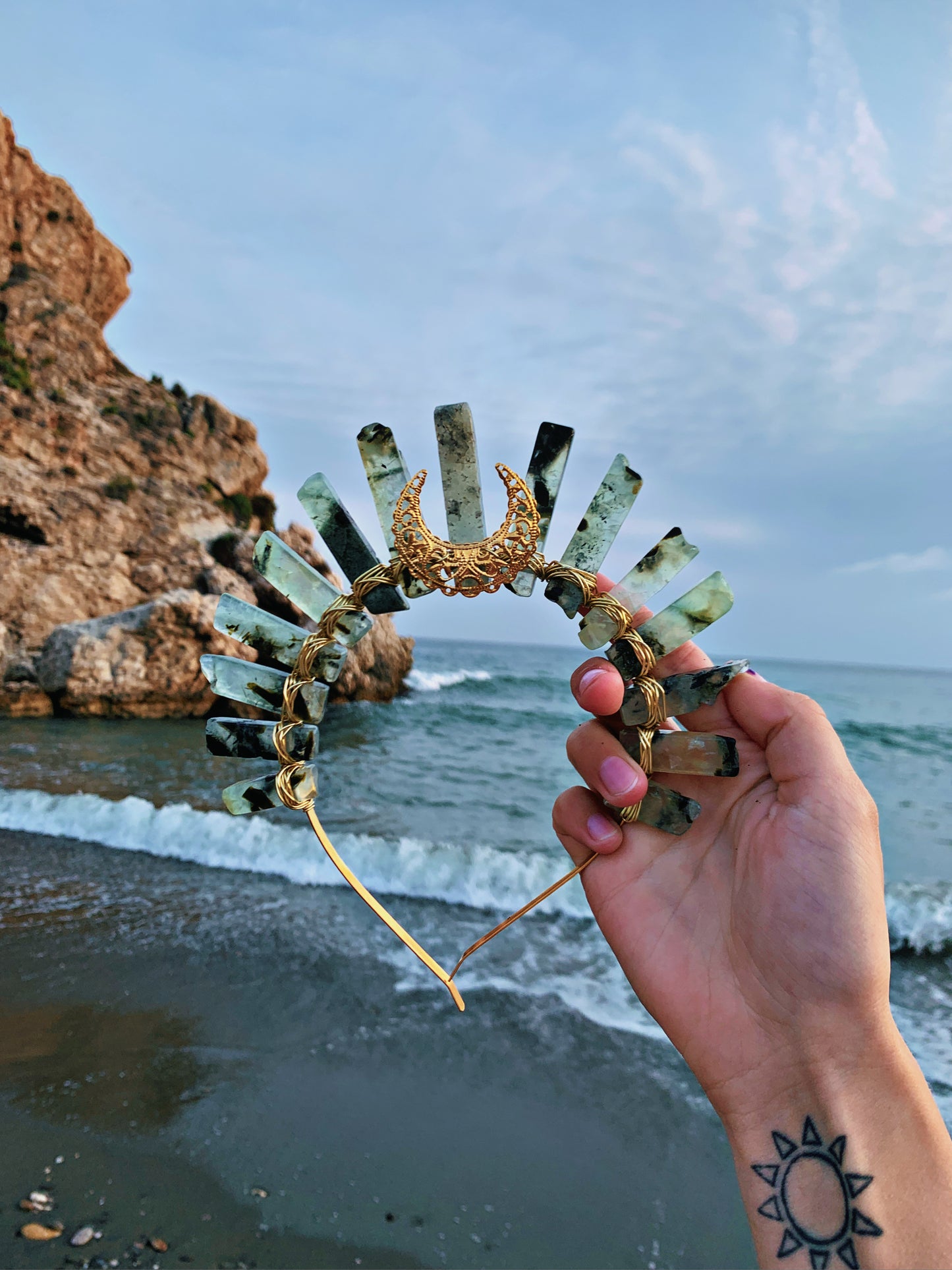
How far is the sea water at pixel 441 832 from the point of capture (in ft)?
15.9

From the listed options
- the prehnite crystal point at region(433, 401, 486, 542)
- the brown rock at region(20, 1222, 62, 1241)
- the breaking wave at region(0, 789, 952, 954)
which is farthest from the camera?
the breaking wave at region(0, 789, 952, 954)

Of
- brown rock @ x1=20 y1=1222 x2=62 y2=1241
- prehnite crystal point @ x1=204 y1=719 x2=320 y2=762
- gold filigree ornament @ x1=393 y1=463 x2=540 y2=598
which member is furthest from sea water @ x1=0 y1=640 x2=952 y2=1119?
gold filigree ornament @ x1=393 y1=463 x2=540 y2=598

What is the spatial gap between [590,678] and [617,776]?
1.01 feet

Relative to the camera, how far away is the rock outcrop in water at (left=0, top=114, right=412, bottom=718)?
48.9ft

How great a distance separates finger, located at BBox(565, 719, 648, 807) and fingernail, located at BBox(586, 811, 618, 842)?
0.08 m

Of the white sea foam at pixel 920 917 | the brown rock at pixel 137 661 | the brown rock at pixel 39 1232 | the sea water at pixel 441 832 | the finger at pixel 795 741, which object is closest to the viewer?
the finger at pixel 795 741

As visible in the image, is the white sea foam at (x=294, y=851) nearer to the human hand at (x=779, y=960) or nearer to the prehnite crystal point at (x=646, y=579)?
the human hand at (x=779, y=960)

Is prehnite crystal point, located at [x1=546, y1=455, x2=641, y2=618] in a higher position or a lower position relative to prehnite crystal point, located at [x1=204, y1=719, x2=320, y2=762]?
higher

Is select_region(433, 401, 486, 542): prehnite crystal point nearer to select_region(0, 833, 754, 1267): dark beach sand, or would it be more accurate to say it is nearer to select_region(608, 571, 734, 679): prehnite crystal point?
select_region(608, 571, 734, 679): prehnite crystal point

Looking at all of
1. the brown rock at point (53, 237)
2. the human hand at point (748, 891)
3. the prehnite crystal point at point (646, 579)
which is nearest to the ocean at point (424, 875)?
the human hand at point (748, 891)

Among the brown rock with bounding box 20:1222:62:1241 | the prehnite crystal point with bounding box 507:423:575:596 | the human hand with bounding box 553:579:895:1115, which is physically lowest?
the brown rock with bounding box 20:1222:62:1241

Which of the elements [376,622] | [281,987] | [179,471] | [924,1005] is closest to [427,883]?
[281,987]

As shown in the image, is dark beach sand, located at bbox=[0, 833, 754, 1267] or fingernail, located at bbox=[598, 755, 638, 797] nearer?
fingernail, located at bbox=[598, 755, 638, 797]

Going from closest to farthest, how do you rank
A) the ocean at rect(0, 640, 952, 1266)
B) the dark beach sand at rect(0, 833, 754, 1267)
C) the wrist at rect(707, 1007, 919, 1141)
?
the wrist at rect(707, 1007, 919, 1141)
the dark beach sand at rect(0, 833, 754, 1267)
the ocean at rect(0, 640, 952, 1266)
